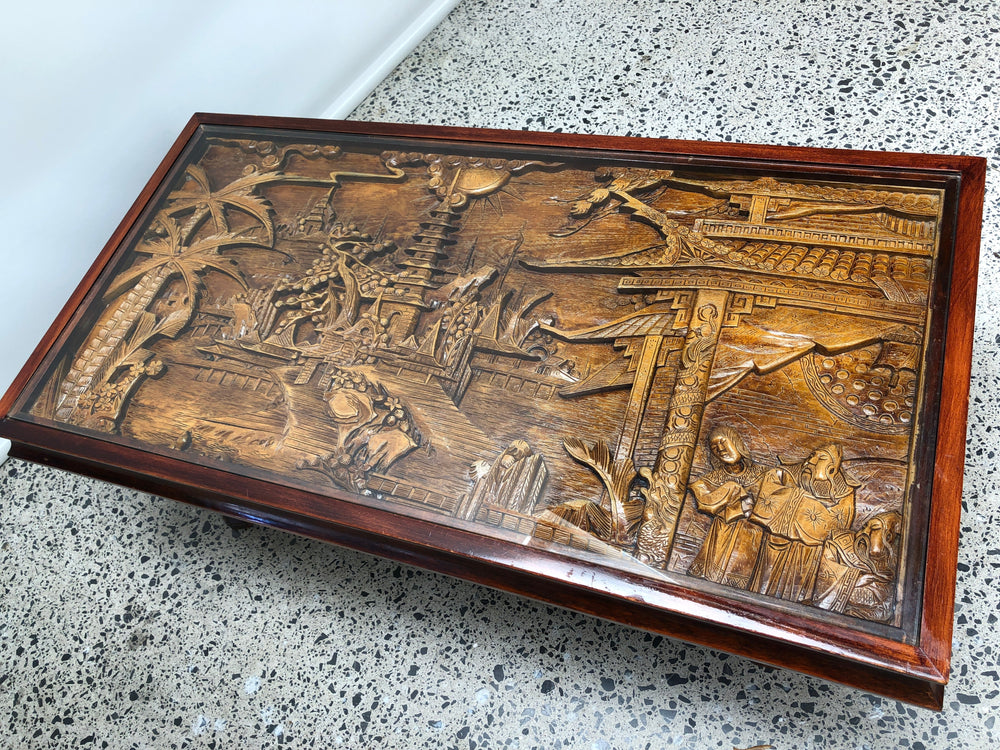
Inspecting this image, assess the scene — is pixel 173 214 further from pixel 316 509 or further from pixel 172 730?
pixel 172 730

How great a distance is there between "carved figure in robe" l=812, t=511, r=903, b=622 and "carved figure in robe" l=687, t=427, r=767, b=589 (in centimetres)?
8

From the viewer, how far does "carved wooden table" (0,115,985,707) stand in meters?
0.88

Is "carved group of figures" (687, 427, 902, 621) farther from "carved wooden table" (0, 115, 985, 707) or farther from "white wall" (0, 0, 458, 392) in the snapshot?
"white wall" (0, 0, 458, 392)

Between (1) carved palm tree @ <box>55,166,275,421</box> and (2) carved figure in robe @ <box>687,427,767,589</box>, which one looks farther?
(1) carved palm tree @ <box>55,166,275,421</box>

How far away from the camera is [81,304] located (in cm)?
130

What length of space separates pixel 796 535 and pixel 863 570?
0.08 meters

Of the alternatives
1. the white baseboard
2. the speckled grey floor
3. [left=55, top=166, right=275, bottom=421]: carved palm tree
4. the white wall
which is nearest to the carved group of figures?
the speckled grey floor

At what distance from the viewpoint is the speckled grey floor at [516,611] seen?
118 cm

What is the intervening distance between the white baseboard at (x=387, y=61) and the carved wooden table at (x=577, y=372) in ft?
2.22

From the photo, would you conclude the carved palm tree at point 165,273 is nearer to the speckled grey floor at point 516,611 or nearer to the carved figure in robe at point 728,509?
the speckled grey floor at point 516,611

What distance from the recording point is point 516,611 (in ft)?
4.28

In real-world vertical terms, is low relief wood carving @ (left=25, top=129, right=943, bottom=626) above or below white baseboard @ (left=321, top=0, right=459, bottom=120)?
below

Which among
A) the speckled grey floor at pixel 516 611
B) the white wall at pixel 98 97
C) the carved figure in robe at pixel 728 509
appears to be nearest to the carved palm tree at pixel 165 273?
the white wall at pixel 98 97

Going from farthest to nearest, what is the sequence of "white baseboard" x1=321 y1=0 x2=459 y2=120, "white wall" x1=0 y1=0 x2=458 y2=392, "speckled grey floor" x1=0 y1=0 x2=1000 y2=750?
"white baseboard" x1=321 y1=0 x2=459 y2=120
"white wall" x1=0 y1=0 x2=458 y2=392
"speckled grey floor" x1=0 y1=0 x2=1000 y2=750
